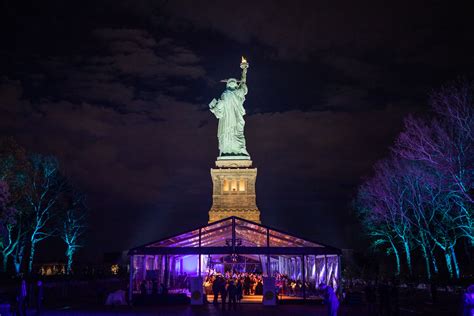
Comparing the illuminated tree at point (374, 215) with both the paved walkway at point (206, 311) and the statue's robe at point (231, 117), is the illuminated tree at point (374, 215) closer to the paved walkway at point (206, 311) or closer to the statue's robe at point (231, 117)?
the statue's robe at point (231, 117)

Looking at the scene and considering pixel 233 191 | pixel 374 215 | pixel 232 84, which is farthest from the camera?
pixel 232 84

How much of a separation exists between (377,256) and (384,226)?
1468 centimetres

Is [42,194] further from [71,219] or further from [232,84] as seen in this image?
[232,84]

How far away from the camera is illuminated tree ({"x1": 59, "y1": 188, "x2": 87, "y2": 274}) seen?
165 feet

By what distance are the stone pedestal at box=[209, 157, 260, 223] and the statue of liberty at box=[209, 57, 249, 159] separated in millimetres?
3513

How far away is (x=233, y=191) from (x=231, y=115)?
10791 mm

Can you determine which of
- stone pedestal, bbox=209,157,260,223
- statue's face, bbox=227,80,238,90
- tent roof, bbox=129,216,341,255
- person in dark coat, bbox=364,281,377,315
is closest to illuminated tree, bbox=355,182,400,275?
stone pedestal, bbox=209,157,260,223

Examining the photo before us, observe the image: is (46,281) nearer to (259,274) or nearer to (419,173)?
(259,274)

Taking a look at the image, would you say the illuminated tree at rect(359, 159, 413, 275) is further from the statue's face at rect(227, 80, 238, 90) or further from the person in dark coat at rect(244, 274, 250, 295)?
the statue's face at rect(227, 80, 238, 90)

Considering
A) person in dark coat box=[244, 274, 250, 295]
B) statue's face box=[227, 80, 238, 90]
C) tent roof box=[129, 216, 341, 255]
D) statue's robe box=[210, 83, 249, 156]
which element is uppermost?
statue's face box=[227, 80, 238, 90]

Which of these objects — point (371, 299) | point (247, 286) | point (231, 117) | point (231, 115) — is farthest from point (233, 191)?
point (371, 299)

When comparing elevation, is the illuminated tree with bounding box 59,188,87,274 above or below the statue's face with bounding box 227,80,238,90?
below

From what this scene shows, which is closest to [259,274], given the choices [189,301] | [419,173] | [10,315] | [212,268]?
[212,268]

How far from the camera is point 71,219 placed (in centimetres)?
5278
